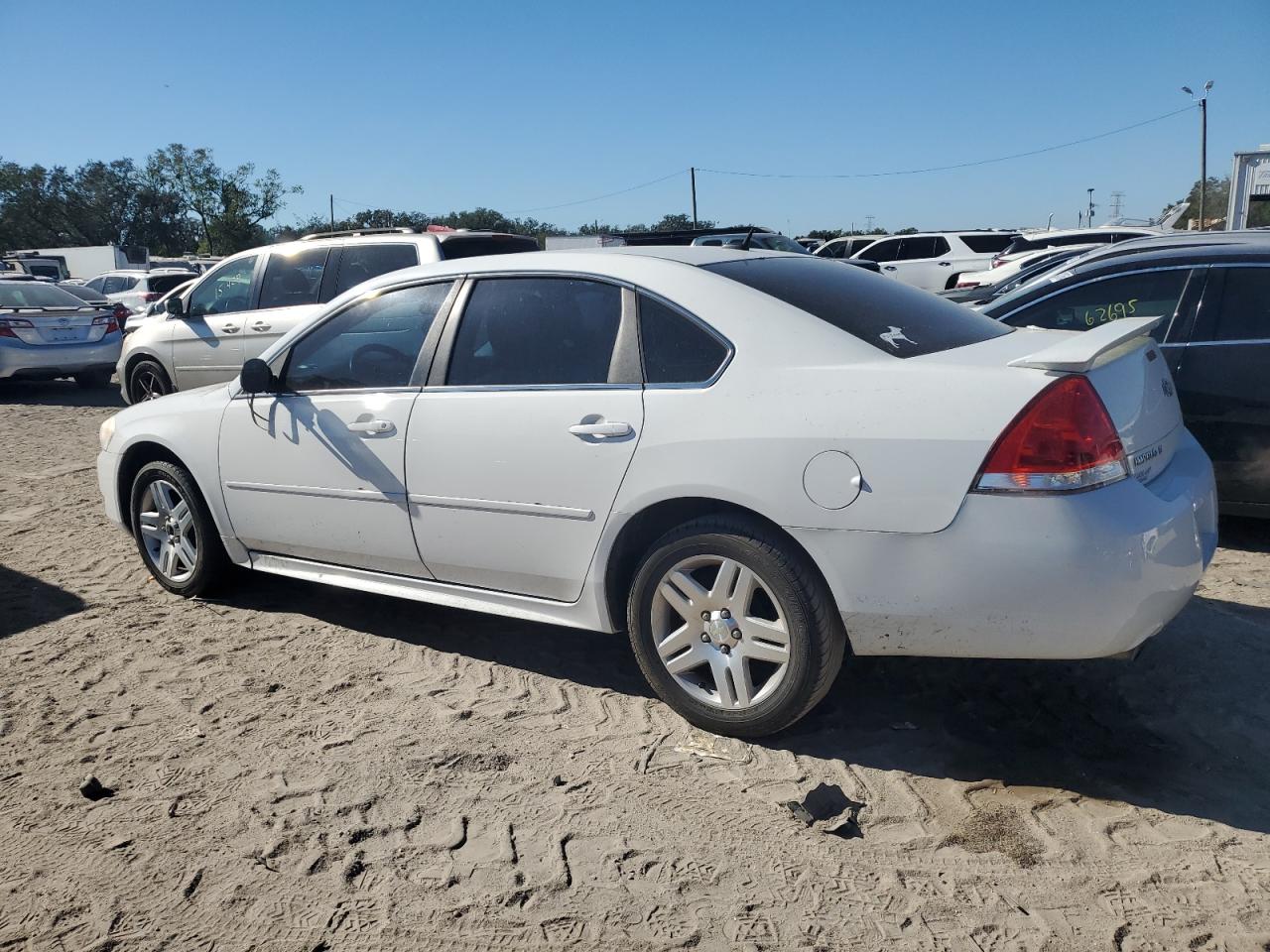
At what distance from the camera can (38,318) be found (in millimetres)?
13383

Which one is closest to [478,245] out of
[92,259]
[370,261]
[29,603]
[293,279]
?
[370,261]

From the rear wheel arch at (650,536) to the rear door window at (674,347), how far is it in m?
0.42

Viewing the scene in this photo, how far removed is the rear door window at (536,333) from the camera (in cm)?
373

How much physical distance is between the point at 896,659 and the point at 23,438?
9.67 meters

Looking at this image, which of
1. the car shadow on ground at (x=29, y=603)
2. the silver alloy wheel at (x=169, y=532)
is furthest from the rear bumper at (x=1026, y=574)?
the car shadow on ground at (x=29, y=603)

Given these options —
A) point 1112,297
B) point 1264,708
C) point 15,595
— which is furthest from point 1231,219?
point 15,595

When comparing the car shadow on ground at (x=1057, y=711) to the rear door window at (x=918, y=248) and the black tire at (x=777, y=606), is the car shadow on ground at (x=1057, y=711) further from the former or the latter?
the rear door window at (x=918, y=248)

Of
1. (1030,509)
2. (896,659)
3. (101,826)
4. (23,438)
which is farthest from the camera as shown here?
(23,438)

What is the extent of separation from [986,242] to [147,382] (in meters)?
17.0

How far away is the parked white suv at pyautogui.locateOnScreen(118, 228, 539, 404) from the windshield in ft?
13.6

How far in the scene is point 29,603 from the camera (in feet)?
17.0

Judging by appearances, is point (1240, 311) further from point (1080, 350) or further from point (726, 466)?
point (726, 466)

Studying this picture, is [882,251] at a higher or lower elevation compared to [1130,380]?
higher

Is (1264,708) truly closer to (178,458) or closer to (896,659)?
(896,659)
